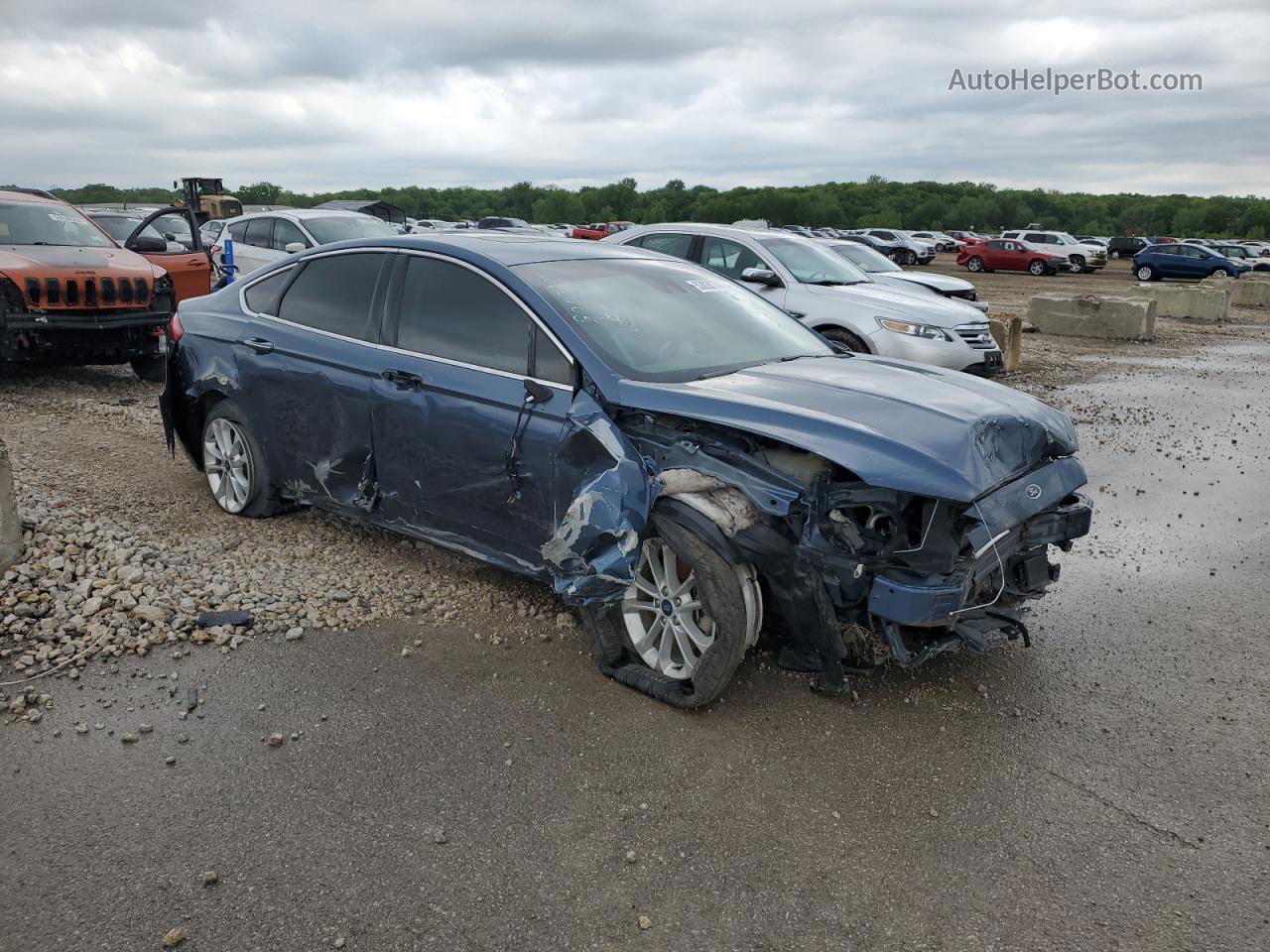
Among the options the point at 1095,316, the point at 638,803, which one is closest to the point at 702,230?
the point at 638,803

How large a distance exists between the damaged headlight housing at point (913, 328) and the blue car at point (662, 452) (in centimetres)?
479

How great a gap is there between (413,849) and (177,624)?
2.09m

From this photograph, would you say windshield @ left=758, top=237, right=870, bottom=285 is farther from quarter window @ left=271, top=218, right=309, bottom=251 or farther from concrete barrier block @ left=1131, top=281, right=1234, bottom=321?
concrete barrier block @ left=1131, top=281, right=1234, bottom=321

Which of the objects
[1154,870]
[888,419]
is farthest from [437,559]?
[1154,870]

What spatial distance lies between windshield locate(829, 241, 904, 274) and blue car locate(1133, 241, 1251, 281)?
26872mm

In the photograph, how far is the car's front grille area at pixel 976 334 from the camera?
1038 centimetres

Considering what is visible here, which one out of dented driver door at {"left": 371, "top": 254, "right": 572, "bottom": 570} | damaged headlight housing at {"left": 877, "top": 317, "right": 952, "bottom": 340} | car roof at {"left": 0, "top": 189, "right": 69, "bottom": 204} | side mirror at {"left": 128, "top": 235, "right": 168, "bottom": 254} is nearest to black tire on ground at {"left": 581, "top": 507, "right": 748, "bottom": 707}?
dented driver door at {"left": 371, "top": 254, "right": 572, "bottom": 570}

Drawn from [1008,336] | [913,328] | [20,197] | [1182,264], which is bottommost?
[1008,336]

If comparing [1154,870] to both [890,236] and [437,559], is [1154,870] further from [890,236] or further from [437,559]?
[890,236]

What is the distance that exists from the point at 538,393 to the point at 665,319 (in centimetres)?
86

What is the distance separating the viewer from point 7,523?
495cm

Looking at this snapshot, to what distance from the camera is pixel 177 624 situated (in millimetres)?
4508

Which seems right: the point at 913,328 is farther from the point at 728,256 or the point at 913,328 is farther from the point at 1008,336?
the point at 1008,336

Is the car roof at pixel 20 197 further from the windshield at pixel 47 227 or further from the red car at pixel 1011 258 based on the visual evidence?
the red car at pixel 1011 258
